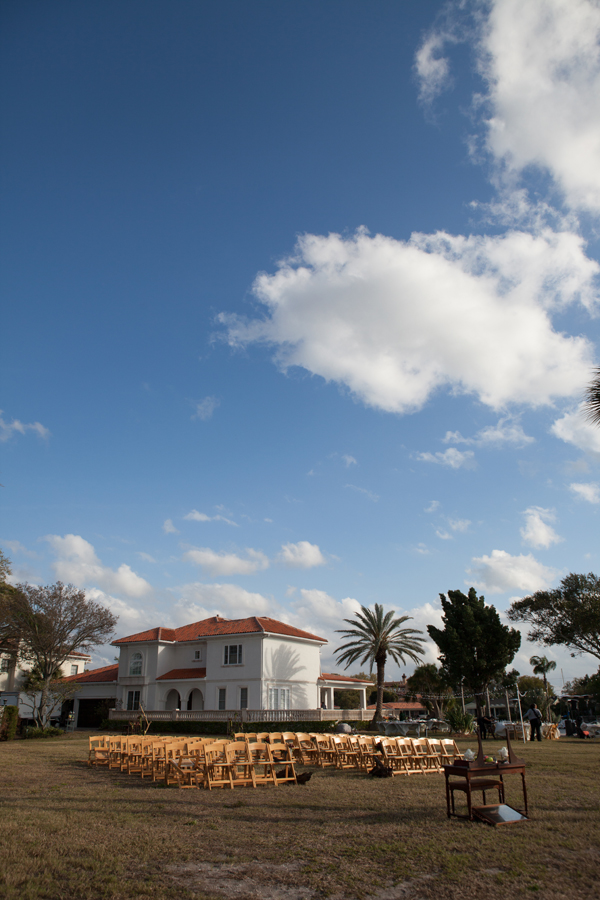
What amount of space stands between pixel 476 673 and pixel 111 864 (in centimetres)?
2324

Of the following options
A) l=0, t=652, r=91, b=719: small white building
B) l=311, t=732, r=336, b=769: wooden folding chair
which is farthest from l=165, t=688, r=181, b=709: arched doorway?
l=311, t=732, r=336, b=769: wooden folding chair

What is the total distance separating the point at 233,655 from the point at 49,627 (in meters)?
13.2

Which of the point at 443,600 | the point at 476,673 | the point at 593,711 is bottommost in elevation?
the point at 593,711

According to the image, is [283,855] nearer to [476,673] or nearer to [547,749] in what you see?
[547,749]

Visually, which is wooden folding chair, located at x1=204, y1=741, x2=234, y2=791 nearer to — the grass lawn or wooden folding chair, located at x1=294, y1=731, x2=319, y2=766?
the grass lawn

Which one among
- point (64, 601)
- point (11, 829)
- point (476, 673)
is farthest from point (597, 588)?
point (11, 829)

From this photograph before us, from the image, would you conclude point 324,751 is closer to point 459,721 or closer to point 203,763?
point 203,763

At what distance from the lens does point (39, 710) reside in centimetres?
4053

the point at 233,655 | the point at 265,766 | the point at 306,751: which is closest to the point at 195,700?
the point at 233,655

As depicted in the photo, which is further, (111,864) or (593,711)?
(593,711)

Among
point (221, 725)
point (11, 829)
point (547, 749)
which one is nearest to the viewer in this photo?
point (11, 829)

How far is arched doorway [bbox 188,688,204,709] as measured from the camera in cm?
4388

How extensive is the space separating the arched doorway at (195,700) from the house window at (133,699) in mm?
3814

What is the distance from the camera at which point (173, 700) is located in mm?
44719
